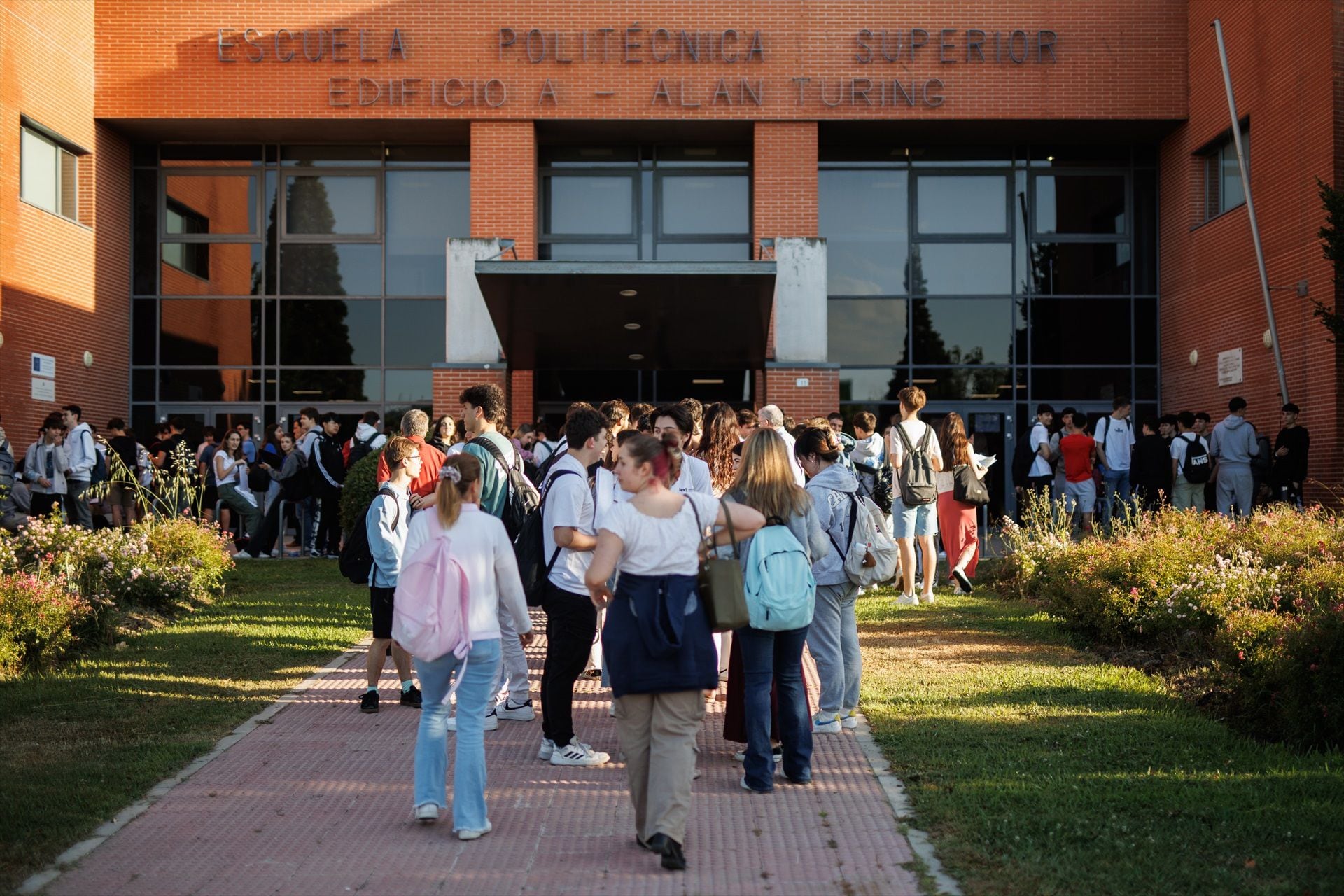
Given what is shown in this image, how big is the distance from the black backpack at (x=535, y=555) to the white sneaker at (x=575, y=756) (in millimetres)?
778

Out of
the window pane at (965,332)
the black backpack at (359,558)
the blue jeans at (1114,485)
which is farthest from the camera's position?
the window pane at (965,332)

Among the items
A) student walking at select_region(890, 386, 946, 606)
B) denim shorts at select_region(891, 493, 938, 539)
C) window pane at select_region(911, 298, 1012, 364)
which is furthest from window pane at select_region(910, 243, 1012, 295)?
denim shorts at select_region(891, 493, 938, 539)

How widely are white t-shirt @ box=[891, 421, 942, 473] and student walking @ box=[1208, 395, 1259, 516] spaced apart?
682 centimetres

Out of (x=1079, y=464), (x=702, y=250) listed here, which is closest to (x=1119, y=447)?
(x=1079, y=464)

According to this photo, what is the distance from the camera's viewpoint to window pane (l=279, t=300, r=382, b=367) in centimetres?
2412

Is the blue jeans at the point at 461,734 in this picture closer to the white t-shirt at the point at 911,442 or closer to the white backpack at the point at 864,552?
the white backpack at the point at 864,552

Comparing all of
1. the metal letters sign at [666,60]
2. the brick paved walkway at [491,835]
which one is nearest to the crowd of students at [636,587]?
the brick paved walkway at [491,835]

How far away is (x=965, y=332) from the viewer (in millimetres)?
24016

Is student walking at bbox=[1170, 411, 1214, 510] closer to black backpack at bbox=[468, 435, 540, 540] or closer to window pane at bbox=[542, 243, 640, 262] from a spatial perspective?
window pane at bbox=[542, 243, 640, 262]

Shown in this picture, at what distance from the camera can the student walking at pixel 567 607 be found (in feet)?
22.4

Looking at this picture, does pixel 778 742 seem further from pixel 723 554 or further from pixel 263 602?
pixel 263 602

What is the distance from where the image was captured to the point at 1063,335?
2403cm

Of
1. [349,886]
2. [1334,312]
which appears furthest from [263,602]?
[1334,312]

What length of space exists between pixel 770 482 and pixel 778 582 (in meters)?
0.51
